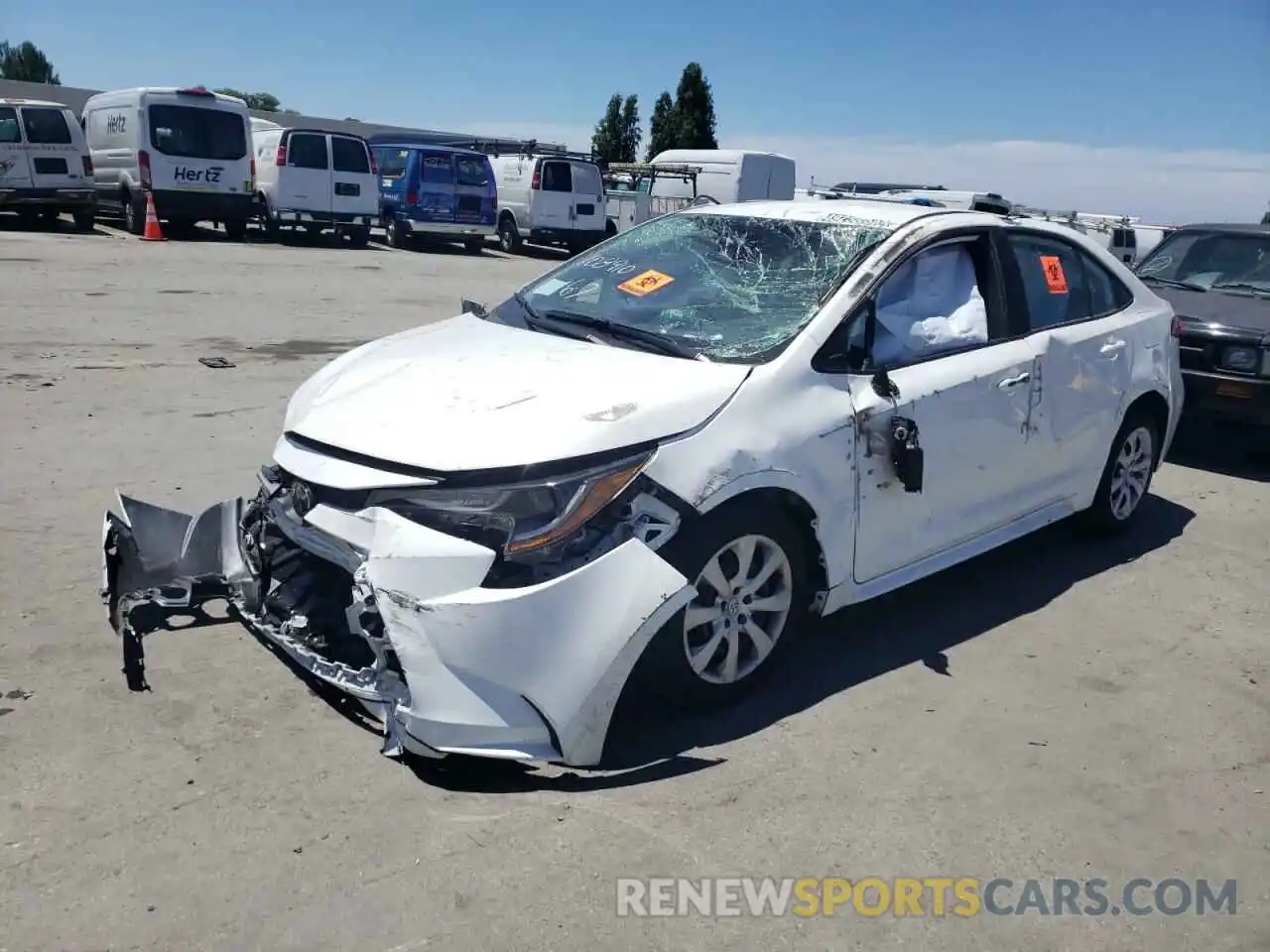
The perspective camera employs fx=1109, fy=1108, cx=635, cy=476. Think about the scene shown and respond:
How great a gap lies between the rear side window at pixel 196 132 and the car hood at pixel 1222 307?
16118 millimetres

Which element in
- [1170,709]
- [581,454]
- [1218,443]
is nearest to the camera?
[581,454]

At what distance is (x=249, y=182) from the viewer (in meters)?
19.6

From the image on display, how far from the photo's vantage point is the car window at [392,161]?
2262cm

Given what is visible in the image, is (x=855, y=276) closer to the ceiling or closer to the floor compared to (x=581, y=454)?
closer to the ceiling

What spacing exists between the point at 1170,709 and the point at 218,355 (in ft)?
25.5

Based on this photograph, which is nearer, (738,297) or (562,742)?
(562,742)

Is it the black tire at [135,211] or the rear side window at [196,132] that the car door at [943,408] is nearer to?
the rear side window at [196,132]

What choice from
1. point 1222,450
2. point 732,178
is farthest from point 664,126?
point 1222,450

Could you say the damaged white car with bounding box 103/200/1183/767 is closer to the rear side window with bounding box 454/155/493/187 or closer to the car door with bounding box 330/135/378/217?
the car door with bounding box 330/135/378/217

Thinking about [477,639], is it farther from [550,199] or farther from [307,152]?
[550,199]

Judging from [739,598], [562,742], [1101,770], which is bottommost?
[1101,770]

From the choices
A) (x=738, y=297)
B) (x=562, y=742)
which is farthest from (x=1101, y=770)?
(x=738, y=297)

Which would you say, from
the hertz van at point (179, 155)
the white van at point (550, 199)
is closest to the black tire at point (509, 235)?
the white van at point (550, 199)

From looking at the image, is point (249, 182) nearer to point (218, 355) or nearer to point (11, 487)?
point (218, 355)
